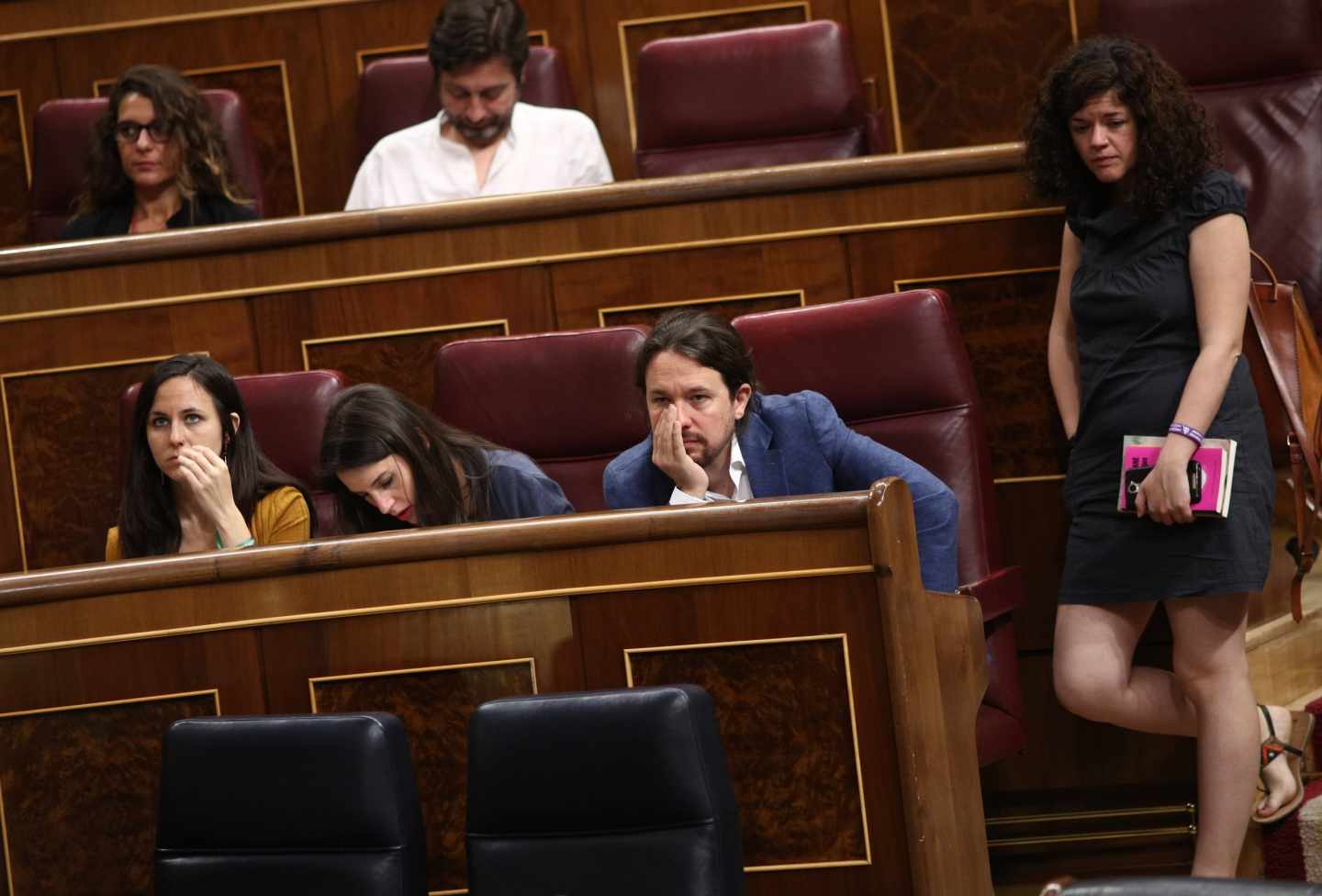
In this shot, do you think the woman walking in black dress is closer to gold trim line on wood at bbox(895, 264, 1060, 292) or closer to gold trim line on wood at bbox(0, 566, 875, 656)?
gold trim line on wood at bbox(895, 264, 1060, 292)

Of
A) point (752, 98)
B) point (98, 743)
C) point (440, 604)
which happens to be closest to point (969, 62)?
point (752, 98)

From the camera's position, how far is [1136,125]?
1.02 meters

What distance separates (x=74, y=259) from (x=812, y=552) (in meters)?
0.69

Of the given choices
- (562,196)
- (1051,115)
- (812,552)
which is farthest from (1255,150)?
(812,552)

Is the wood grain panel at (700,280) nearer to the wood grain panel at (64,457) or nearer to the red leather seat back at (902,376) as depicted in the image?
the red leather seat back at (902,376)

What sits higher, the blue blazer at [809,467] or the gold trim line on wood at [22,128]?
the gold trim line on wood at [22,128]

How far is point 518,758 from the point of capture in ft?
2.47

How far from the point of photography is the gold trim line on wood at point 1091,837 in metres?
1.09

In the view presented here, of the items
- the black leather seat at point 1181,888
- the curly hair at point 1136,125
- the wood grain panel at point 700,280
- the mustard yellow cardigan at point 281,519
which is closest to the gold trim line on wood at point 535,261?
the wood grain panel at point 700,280

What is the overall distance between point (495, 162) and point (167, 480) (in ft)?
1.53

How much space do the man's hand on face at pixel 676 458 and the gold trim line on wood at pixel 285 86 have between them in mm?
791

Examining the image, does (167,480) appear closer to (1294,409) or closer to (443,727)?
(443,727)

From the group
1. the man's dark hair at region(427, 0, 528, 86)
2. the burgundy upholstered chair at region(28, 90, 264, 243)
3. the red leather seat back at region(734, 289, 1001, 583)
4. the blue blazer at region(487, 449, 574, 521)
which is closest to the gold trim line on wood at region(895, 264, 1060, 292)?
the red leather seat back at region(734, 289, 1001, 583)

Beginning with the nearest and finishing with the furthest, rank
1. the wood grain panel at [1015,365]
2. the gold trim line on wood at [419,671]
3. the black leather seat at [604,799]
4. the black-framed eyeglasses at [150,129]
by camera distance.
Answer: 1. the black leather seat at [604,799]
2. the gold trim line on wood at [419,671]
3. the wood grain panel at [1015,365]
4. the black-framed eyeglasses at [150,129]
